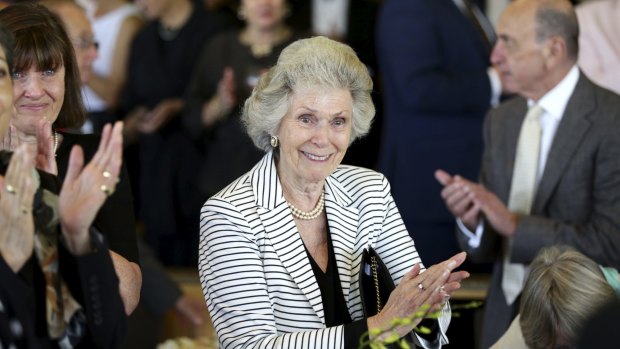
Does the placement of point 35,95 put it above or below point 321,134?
above

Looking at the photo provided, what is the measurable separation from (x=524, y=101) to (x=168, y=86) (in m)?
2.37

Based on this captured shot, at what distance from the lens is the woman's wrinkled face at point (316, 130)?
3533 millimetres

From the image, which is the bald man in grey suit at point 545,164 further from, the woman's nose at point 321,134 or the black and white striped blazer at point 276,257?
the woman's nose at point 321,134

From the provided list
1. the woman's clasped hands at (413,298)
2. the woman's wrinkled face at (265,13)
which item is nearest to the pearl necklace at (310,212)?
the woman's clasped hands at (413,298)

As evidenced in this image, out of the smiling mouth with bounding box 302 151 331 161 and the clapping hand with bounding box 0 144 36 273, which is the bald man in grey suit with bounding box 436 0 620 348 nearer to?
the smiling mouth with bounding box 302 151 331 161

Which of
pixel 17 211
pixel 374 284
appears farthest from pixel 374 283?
pixel 17 211

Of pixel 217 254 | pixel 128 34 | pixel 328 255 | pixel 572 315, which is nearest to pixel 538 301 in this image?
pixel 572 315

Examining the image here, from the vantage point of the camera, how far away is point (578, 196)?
15.7ft

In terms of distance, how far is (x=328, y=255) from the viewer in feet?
11.9

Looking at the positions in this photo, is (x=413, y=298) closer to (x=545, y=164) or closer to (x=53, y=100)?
(x=53, y=100)

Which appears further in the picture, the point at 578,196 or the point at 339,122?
the point at 578,196

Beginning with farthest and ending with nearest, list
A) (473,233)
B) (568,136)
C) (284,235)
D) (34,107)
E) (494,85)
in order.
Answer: (494,85) < (473,233) < (568,136) < (284,235) < (34,107)

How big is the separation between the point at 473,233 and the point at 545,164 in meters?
0.38

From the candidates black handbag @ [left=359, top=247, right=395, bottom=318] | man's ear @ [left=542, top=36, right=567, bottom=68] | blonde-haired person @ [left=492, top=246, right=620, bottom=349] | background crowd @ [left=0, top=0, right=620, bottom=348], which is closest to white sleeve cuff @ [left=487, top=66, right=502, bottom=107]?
background crowd @ [left=0, top=0, right=620, bottom=348]
